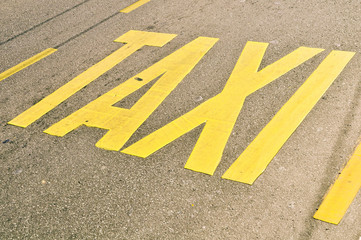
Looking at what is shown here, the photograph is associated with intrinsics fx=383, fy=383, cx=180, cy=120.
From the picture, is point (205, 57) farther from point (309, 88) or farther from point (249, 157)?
point (249, 157)

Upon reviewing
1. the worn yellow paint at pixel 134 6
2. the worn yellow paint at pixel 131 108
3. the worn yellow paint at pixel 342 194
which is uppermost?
the worn yellow paint at pixel 134 6

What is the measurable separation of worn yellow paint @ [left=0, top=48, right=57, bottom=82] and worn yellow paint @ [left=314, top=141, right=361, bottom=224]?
419 cm

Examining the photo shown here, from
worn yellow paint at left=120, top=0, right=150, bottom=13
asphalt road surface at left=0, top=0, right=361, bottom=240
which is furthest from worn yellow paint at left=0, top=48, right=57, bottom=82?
worn yellow paint at left=120, top=0, right=150, bottom=13

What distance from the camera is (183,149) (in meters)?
3.34

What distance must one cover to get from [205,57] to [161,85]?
795 mm

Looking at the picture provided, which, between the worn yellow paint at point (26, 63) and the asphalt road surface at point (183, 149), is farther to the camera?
the worn yellow paint at point (26, 63)

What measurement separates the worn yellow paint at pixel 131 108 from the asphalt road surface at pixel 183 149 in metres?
0.08

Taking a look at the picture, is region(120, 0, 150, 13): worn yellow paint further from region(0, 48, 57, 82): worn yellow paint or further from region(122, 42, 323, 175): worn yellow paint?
region(122, 42, 323, 175): worn yellow paint

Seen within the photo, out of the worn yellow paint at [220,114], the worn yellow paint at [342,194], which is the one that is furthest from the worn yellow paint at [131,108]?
the worn yellow paint at [342,194]

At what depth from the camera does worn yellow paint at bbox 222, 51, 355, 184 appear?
3.04 meters

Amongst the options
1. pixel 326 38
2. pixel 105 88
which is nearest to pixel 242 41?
pixel 326 38

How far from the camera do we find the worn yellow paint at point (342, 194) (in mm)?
2572

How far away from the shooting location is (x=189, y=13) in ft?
19.9

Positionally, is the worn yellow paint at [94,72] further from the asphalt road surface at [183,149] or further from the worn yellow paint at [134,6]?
the worn yellow paint at [134,6]
